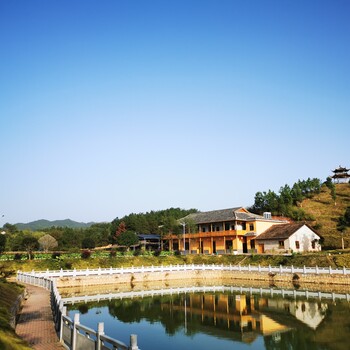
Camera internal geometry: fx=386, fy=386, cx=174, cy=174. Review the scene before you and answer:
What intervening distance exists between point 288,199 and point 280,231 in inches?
1206

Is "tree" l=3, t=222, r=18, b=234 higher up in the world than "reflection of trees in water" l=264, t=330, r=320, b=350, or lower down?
higher up

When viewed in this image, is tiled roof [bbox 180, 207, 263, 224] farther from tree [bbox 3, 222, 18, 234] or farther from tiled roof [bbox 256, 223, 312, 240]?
tree [bbox 3, 222, 18, 234]

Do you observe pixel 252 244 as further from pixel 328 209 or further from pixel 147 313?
pixel 328 209

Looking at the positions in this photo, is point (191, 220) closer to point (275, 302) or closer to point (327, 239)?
point (327, 239)

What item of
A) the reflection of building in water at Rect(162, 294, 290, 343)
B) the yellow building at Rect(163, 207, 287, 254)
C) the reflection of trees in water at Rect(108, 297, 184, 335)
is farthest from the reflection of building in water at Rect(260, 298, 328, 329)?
the yellow building at Rect(163, 207, 287, 254)

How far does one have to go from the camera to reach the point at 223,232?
55.0 meters

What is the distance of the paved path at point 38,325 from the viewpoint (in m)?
A: 12.9

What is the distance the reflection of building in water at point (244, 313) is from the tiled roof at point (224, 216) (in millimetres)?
23744

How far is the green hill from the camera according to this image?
6535cm

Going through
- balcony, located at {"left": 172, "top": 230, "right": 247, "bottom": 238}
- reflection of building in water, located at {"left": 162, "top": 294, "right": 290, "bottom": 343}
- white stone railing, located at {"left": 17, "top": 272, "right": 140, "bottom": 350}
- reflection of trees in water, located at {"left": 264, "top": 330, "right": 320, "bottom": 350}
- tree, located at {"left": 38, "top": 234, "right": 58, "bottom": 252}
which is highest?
balcony, located at {"left": 172, "top": 230, "right": 247, "bottom": 238}

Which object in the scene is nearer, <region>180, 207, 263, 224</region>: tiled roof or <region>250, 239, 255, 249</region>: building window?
<region>250, 239, 255, 249</region>: building window

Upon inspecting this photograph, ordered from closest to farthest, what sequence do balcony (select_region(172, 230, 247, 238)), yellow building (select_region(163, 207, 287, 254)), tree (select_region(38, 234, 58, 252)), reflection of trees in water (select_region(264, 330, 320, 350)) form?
reflection of trees in water (select_region(264, 330, 320, 350))
balcony (select_region(172, 230, 247, 238))
yellow building (select_region(163, 207, 287, 254))
tree (select_region(38, 234, 58, 252))

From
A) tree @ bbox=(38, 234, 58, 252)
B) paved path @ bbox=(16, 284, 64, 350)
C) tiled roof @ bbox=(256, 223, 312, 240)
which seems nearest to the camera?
paved path @ bbox=(16, 284, 64, 350)

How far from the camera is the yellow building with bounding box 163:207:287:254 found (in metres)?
54.0
